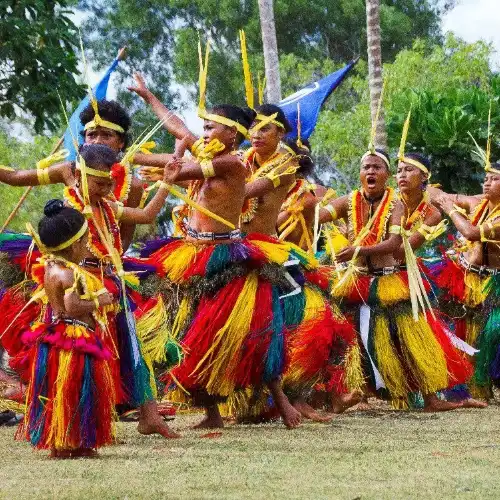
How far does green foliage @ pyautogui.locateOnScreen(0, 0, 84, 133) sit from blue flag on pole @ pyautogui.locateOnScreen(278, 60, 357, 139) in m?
2.28

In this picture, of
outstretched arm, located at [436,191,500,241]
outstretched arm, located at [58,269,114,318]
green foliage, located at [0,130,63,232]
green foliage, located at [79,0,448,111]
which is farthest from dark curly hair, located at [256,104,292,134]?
green foliage, located at [79,0,448,111]

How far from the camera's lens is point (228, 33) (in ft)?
108

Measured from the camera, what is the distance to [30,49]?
408 inches

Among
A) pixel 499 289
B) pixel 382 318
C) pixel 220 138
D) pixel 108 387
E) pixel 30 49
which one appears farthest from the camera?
pixel 30 49

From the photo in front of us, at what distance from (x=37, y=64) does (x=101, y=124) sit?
13.4 ft

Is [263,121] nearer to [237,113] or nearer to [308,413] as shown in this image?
[237,113]

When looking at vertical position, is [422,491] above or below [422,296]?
below

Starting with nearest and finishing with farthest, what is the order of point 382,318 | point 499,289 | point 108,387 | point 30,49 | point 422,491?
point 422,491 < point 108,387 < point 382,318 < point 499,289 < point 30,49

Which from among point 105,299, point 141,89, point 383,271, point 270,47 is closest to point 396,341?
point 383,271

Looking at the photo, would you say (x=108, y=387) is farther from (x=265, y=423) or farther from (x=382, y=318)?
(x=382, y=318)

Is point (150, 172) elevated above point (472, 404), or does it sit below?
above

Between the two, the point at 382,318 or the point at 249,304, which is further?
the point at 382,318

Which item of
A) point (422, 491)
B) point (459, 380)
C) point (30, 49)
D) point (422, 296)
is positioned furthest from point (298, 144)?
point (422, 491)

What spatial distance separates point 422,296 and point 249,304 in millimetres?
1953
